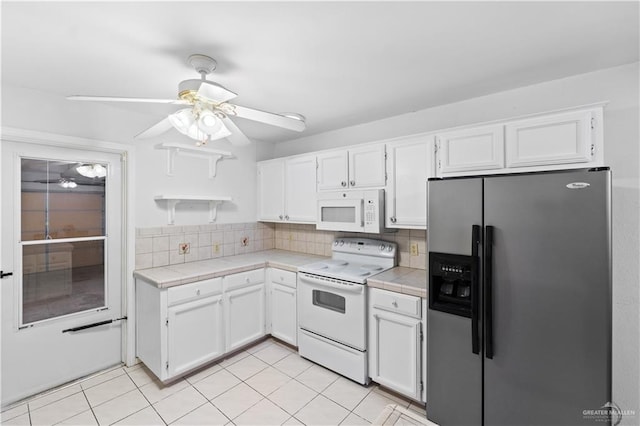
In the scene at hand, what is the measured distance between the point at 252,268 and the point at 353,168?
1444 mm

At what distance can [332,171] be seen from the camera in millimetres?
2984

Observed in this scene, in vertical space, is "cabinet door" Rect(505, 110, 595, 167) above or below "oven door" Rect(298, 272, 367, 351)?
above

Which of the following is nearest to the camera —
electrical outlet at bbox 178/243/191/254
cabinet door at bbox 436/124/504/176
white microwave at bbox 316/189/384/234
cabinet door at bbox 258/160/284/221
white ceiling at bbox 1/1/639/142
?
white ceiling at bbox 1/1/639/142

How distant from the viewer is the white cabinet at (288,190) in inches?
126

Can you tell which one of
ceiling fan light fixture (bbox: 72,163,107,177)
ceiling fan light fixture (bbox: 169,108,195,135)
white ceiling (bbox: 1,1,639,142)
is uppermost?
white ceiling (bbox: 1,1,639,142)

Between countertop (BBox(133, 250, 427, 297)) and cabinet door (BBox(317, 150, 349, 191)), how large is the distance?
854 mm

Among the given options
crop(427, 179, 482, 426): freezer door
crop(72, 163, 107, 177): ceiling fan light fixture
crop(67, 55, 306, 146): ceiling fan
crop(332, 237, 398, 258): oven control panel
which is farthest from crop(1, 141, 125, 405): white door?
crop(427, 179, 482, 426): freezer door

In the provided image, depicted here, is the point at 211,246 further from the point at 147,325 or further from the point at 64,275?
the point at 64,275

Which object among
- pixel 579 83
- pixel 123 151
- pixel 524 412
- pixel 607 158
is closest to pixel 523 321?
pixel 524 412

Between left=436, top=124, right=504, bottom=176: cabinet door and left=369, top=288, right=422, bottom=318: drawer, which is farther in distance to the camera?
left=369, top=288, right=422, bottom=318: drawer

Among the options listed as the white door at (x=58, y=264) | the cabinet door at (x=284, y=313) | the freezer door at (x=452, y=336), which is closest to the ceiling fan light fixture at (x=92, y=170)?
the white door at (x=58, y=264)

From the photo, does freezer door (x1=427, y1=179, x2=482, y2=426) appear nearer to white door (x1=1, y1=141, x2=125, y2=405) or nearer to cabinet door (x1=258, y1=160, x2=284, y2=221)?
cabinet door (x1=258, y1=160, x2=284, y2=221)

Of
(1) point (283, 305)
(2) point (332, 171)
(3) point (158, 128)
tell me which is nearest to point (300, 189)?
(2) point (332, 171)

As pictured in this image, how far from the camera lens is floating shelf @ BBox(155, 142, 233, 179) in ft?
9.26
